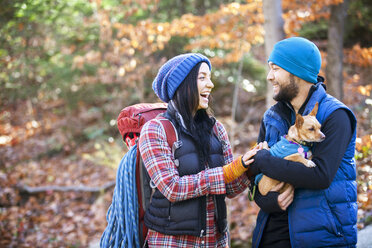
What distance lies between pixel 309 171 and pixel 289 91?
2.17 ft

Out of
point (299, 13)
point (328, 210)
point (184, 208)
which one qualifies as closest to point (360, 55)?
point (299, 13)

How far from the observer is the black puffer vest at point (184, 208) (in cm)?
230

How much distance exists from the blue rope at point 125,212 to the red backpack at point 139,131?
5 centimetres

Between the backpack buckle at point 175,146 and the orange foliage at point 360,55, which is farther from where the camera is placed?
the orange foliage at point 360,55

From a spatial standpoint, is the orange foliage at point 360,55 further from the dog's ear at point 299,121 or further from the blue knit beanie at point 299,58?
the dog's ear at point 299,121

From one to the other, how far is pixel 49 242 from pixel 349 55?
7.30 meters

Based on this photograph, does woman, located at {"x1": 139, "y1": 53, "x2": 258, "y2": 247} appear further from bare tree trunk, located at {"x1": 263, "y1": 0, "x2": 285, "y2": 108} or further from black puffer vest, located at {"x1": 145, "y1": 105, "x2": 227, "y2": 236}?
bare tree trunk, located at {"x1": 263, "y1": 0, "x2": 285, "y2": 108}

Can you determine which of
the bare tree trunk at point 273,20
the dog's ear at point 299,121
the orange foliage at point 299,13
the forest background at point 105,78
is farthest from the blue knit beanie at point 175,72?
the orange foliage at point 299,13

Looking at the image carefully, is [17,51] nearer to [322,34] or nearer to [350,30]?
[322,34]

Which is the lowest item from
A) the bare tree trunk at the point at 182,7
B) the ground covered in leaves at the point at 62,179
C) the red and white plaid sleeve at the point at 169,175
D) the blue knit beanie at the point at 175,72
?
the ground covered in leaves at the point at 62,179

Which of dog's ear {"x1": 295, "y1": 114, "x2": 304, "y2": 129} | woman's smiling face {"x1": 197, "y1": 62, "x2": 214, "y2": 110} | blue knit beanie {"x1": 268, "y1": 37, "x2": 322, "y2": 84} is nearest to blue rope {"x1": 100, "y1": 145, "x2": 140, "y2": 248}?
woman's smiling face {"x1": 197, "y1": 62, "x2": 214, "y2": 110}

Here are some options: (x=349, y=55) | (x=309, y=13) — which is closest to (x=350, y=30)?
(x=349, y=55)

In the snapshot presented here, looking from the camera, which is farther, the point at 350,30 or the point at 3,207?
the point at 350,30

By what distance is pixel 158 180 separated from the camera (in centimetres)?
228
